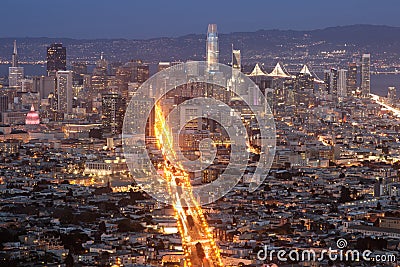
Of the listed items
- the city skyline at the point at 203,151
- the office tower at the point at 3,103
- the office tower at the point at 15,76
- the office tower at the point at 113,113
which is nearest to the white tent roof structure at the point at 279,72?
the city skyline at the point at 203,151

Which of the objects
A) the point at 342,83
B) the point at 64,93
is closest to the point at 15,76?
the point at 64,93

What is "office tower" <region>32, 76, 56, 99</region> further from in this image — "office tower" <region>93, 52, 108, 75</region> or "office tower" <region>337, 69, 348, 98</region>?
"office tower" <region>337, 69, 348, 98</region>

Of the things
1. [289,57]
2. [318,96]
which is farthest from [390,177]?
[289,57]

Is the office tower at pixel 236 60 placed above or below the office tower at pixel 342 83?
above

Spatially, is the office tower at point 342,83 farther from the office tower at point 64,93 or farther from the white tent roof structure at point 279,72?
the office tower at point 64,93

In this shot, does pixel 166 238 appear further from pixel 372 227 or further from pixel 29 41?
pixel 29 41
